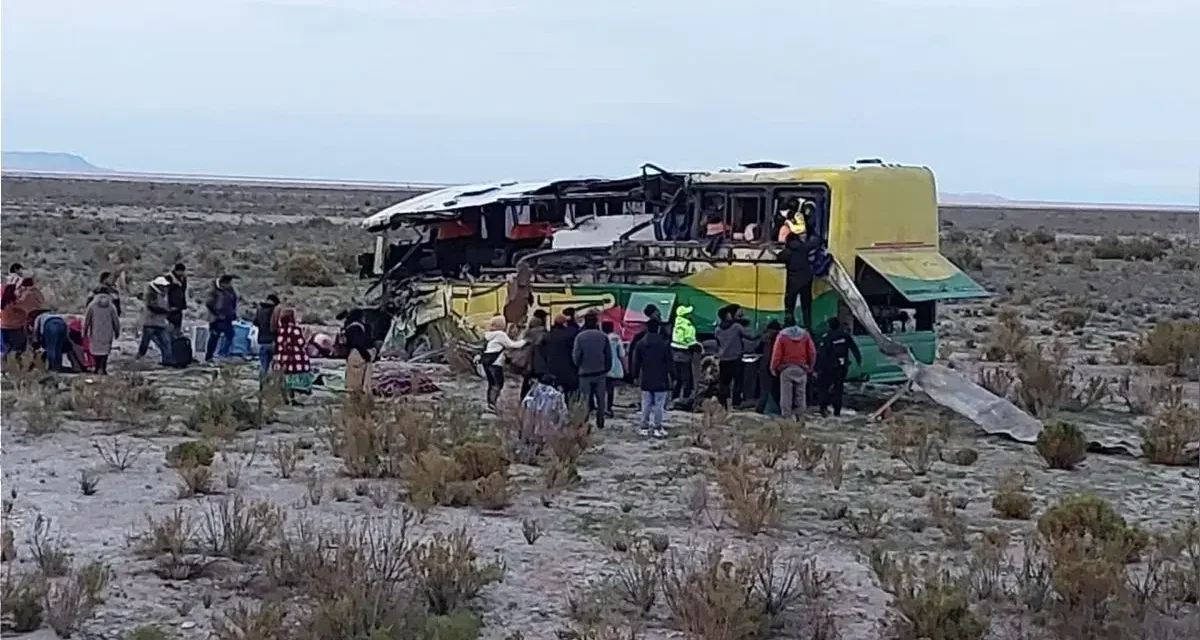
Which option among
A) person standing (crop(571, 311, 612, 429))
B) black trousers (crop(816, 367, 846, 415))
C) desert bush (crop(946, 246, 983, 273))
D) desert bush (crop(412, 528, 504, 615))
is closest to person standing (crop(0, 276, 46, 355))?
person standing (crop(571, 311, 612, 429))

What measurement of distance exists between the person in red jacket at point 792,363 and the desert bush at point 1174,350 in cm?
809

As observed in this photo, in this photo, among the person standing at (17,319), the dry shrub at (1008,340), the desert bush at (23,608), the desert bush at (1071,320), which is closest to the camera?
the desert bush at (23,608)

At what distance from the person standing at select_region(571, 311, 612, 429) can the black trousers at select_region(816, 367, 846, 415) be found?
279 centimetres

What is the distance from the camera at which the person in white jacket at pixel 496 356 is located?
16.3 meters

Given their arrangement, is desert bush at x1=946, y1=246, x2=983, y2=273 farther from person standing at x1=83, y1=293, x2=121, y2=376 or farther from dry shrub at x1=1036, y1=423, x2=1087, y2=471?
person standing at x1=83, y1=293, x2=121, y2=376

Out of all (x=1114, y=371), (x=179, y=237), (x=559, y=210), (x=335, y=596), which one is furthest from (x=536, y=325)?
(x=179, y=237)

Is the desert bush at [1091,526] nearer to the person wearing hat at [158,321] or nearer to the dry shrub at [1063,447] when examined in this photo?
the dry shrub at [1063,447]

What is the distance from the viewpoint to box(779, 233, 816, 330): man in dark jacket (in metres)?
17.2

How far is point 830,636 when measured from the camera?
8656 mm

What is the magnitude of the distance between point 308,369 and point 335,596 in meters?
9.13

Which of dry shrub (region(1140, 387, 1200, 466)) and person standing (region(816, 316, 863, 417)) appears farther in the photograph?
person standing (region(816, 316, 863, 417))

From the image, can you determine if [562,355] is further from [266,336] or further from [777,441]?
[266,336]

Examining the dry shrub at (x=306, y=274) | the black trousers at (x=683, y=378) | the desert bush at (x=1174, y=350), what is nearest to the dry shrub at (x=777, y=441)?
the black trousers at (x=683, y=378)

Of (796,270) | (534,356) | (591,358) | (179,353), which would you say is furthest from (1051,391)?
(179,353)
